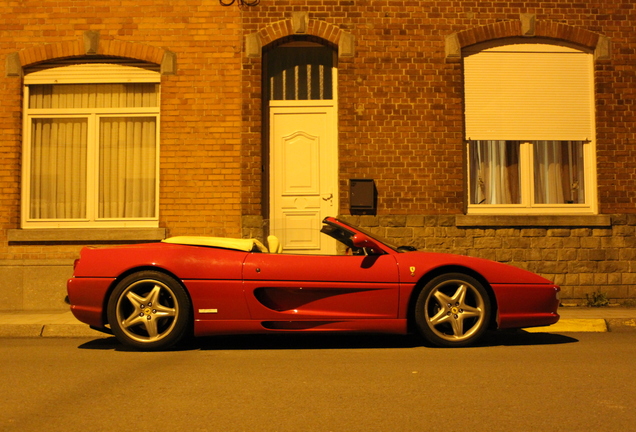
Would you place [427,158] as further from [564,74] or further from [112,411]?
[112,411]

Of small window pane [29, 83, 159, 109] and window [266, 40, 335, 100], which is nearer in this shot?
small window pane [29, 83, 159, 109]

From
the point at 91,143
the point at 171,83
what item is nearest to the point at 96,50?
the point at 171,83

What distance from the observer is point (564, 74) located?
11.1 metres

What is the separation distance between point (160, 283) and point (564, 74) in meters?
7.34

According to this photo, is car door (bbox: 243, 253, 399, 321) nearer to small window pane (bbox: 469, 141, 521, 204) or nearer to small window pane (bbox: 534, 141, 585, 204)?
small window pane (bbox: 469, 141, 521, 204)

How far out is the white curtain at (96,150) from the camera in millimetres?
11031

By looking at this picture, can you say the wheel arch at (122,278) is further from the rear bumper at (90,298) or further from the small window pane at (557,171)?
the small window pane at (557,171)

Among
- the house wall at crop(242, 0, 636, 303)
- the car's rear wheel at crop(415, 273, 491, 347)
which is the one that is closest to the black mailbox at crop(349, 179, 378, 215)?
the house wall at crop(242, 0, 636, 303)

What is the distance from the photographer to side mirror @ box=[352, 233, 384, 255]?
6.58 m

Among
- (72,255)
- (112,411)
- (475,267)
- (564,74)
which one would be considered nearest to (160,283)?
(112,411)

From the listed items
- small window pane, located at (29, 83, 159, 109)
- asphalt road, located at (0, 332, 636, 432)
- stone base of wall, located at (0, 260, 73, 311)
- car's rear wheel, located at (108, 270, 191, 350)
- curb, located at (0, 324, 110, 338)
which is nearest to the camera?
asphalt road, located at (0, 332, 636, 432)

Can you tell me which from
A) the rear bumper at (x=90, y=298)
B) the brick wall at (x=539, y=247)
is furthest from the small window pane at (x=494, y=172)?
the rear bumper at (x=90, y=298)

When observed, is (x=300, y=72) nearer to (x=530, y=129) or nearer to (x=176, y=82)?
(x=176, y=82)

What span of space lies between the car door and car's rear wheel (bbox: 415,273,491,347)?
0.92 ft
